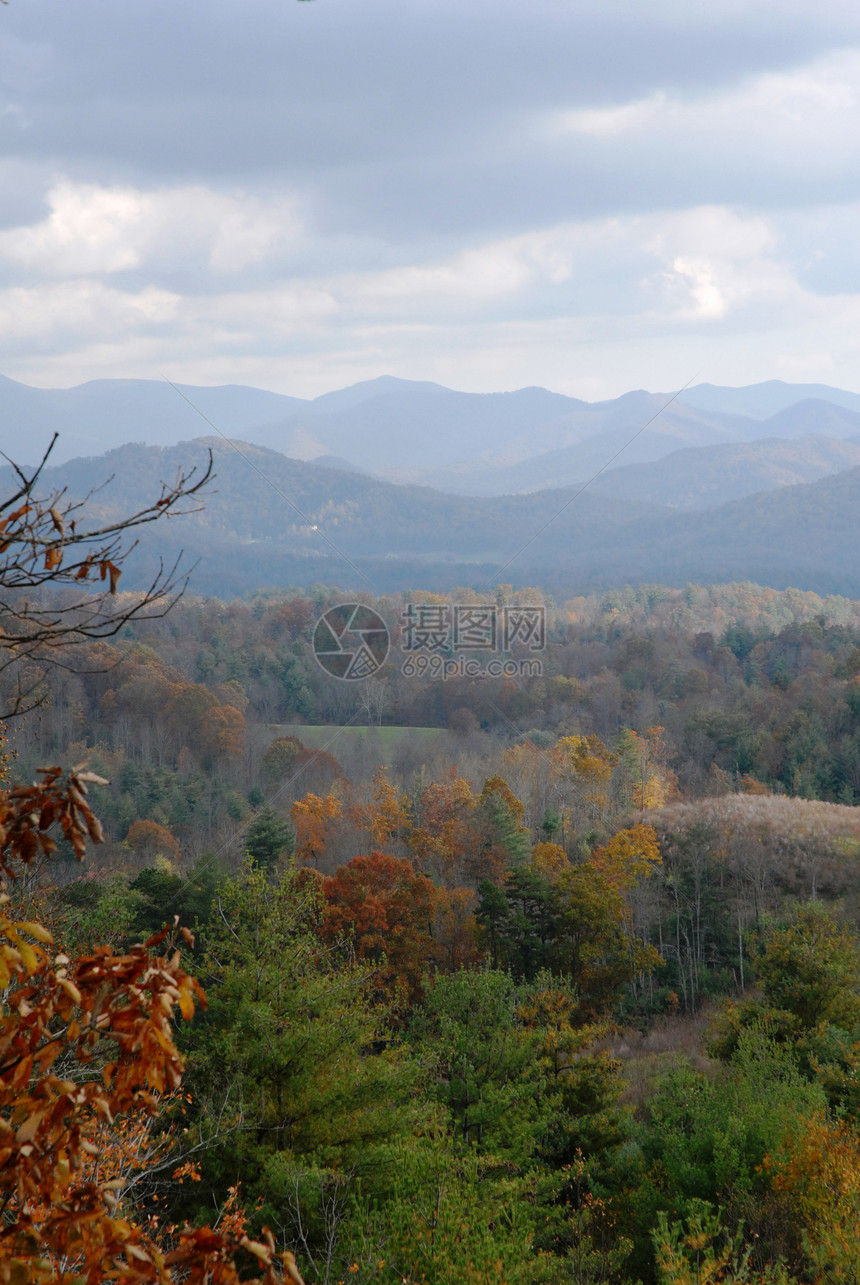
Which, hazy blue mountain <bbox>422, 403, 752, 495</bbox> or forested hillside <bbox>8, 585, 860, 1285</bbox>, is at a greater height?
hazy blue mountain <bbox>422, 403, 752, 495</bbox>

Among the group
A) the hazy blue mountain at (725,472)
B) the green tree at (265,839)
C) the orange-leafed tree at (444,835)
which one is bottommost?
the orange-leafed tree at (444,835)

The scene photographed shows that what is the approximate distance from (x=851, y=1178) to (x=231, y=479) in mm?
100315

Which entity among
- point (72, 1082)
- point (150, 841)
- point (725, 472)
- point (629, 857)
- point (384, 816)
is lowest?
point (150, 841)

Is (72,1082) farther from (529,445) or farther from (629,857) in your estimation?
(529,445)

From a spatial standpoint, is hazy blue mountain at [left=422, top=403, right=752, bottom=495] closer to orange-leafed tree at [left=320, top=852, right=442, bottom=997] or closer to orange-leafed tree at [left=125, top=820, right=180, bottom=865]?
orange-leafed tree at [left=125, top=820, right=180, bottom=865]

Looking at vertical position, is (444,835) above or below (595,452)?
below

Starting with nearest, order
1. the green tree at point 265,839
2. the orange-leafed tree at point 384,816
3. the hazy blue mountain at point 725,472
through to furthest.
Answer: the green tree at point 265,839 < the orange-leafed tree at point 384,816 < the hazy blue mountain at point 725,472

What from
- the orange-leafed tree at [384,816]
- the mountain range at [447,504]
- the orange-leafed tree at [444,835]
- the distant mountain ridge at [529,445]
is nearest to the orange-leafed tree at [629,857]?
the orange-leafed tree at [444,835]

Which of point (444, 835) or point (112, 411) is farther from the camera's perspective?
point (112, 411)

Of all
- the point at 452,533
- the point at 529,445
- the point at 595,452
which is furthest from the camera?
the point at 529,445

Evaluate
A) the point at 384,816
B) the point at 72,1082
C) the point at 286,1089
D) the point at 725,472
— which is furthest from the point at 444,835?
the point at 725,472

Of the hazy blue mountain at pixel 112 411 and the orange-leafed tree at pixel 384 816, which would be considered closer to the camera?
the orange-leafed tree at pixel 384 816

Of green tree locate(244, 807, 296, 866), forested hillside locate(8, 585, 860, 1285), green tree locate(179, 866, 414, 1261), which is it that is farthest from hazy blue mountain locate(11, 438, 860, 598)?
green tree locate(179, 866, 414, 1261)

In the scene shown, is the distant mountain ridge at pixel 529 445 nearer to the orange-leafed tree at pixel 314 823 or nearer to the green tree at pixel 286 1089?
the orange-leafed tree at pixel 314 823
